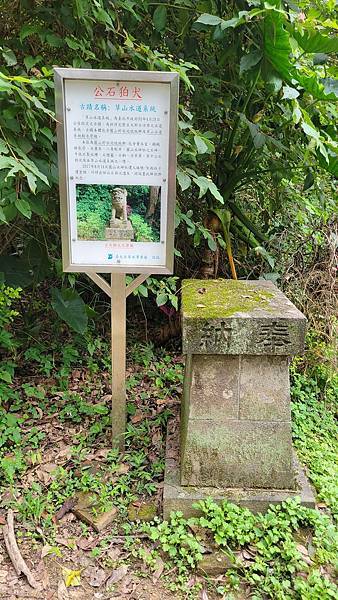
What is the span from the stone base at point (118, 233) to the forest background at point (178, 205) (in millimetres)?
351

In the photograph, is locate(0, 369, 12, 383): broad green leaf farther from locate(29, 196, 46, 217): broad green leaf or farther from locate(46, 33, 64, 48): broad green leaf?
locate(46, 33, 64, 48): broad green leaf

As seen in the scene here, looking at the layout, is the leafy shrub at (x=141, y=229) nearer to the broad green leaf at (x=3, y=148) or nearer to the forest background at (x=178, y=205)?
the forest background at (x=178, y=205)

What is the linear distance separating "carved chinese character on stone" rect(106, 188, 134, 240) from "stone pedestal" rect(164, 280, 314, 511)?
1.41 feet

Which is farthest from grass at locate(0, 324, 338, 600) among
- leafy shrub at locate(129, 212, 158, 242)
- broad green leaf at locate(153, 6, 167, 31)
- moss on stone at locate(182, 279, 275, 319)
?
broad green leaf at locate(153, 6, 167, 31)

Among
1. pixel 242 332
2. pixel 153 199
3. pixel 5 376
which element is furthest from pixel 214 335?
pixel 5 376

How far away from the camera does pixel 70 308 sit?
3.06 metres

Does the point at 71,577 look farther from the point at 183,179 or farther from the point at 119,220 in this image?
the point at 183,179

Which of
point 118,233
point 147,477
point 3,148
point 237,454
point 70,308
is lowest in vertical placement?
point 147,477

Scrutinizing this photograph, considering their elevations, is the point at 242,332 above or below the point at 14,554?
above

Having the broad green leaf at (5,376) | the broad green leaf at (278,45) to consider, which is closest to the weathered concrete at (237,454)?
the broad green leaf at (5,376)

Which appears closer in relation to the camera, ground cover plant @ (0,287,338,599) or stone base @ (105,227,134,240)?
ground cover plant @ (0,287,338,599)

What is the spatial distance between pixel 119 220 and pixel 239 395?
96 centimetres

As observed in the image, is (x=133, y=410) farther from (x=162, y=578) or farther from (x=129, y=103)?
(x=129, y=103)

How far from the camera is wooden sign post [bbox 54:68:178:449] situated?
2.04 metres
